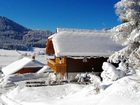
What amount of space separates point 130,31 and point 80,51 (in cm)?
2145

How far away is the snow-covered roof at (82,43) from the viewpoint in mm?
46906

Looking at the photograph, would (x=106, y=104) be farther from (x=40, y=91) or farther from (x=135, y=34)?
(x=40, y=91)

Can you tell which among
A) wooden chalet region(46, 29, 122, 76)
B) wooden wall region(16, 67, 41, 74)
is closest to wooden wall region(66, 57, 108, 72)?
wooden chalet region(46, 29, 122, 76)

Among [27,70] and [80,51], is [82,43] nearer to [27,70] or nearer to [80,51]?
[80,51]

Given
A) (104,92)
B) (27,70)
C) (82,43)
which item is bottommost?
(27,70)

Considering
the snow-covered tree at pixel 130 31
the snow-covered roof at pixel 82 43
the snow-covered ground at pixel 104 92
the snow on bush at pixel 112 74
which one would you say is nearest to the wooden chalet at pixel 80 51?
the snow-covered roof at pixel 82 43

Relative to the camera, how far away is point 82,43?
4916 cm

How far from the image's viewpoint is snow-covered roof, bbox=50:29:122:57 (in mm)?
46906

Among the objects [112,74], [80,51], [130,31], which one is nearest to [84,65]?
[80,51]

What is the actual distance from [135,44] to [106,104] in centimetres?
559

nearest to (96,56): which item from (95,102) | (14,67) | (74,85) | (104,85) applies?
(74,85)

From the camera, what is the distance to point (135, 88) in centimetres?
2312

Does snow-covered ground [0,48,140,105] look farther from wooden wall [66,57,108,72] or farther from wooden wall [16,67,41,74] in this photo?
wooden wall [16,67,41,74]

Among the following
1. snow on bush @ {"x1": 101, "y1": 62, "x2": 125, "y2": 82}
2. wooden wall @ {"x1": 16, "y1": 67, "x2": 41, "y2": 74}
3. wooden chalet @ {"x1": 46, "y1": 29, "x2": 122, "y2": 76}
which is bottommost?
wooden wall @ {"x1": 16, "y1": 67, "x2": 41, "y2": 74}
